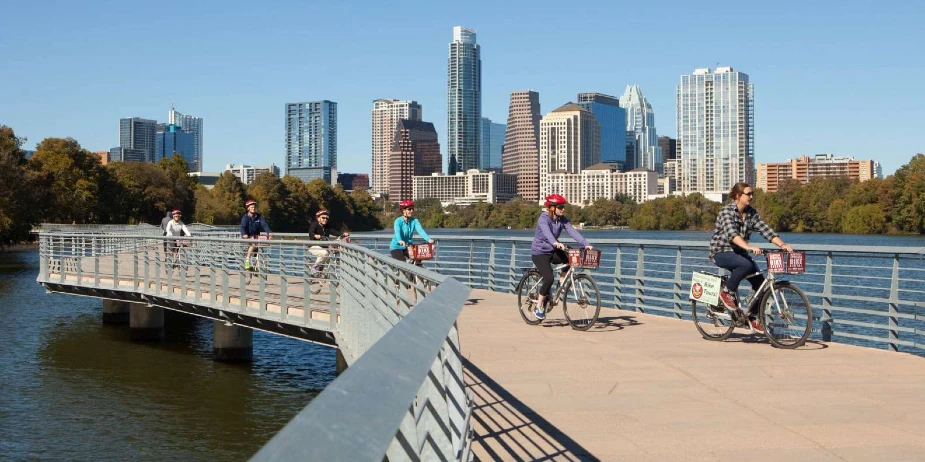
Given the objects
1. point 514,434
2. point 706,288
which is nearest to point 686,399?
point 514,434

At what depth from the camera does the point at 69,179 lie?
79.1m

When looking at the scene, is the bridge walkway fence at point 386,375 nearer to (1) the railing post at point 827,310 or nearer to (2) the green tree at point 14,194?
(1) the railing post at point 827,310

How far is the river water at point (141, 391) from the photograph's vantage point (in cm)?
1426

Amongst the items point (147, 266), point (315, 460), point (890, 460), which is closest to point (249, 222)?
point (147, 266)

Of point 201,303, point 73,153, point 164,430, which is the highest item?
point 73,153

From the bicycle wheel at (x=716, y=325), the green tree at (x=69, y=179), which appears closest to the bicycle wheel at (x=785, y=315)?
the bicycle wheel at (x=716, y=325)

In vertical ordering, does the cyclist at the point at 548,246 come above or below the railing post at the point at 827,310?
above

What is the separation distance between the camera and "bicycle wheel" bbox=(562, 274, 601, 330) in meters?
12.5

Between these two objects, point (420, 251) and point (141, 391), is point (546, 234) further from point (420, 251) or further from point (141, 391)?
point (141, 391)

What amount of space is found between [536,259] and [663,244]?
117 inches

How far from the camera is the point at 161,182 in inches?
4023

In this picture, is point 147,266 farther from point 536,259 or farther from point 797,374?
point 797,374

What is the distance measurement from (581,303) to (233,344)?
10.3 m

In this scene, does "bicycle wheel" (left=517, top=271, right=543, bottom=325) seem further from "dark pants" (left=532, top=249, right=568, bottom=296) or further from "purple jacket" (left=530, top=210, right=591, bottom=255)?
"purple jacket" (left=530, top=210, right=591, bottom=255)
